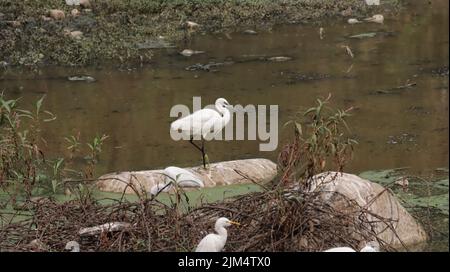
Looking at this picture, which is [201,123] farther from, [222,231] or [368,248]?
[368,248]

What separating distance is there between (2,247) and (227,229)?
4.04 feet

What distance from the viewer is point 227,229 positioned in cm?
519

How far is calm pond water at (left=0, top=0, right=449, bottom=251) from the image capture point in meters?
8.42

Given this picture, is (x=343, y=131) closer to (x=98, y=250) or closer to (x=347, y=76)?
(x=347, y=76)

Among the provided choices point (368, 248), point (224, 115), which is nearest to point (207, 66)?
point (224, 115)

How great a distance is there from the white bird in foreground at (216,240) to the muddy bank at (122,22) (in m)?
7.20

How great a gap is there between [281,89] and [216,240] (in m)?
5.76

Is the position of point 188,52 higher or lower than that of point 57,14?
lower

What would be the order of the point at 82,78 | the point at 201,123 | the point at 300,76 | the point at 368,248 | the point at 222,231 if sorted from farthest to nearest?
the point at 82,78, the point at 300,76, the point at 201,123, the point at 222,231, the point at 368,248

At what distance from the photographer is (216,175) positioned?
7.52 meters

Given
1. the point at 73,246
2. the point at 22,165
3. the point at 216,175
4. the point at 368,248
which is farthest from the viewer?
the point at 216,175

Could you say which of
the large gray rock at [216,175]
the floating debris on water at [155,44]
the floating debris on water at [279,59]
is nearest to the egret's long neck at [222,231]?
the large gray rock at [216,175]

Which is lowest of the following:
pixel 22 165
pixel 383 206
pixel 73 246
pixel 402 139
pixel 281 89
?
pixel 281 89
